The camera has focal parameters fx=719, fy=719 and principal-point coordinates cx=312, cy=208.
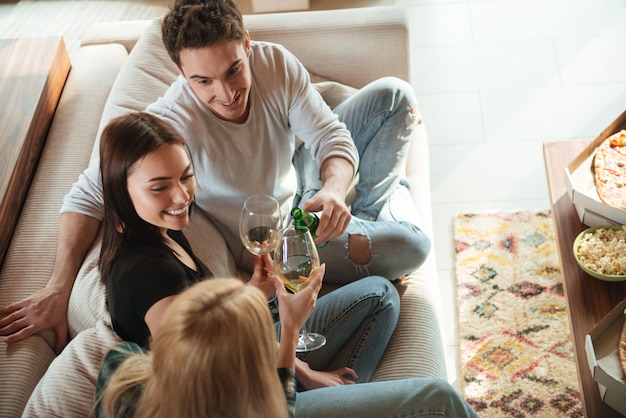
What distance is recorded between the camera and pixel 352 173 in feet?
6.79

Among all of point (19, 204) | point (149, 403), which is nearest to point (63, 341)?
point (19, 204)

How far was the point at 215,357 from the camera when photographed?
3.36 ft

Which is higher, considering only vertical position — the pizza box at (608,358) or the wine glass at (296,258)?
the wine glass at (296,258)

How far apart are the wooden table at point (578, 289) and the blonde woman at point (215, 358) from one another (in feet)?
2.89

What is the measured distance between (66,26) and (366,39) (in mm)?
2034

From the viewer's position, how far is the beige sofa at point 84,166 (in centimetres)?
158

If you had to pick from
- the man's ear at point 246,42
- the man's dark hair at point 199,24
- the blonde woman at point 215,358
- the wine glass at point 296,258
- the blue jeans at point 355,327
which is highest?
the man's dark hair at point 199,24

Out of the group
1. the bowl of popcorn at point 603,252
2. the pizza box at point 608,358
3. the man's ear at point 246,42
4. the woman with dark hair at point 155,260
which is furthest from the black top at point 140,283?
the bowl of popcorn at point 603,252

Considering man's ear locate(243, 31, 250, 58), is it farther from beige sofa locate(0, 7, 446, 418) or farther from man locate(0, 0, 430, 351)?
beige sofa locate(0, 7, 446, 418)

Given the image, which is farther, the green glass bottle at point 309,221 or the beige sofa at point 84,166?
the green glass bottle at point 309,221

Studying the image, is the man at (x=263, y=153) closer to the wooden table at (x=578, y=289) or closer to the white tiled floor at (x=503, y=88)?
the wooden table at (x=578, y=289)

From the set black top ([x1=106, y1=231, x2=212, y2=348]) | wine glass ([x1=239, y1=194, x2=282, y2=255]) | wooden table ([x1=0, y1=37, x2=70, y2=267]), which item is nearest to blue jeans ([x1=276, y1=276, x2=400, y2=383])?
wine glass ([x1=239, y1=194, x2=282, y2=255])

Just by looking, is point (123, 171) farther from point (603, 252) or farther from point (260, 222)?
point (603, 252)

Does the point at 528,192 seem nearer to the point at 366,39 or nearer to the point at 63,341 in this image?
the point at 366,39
